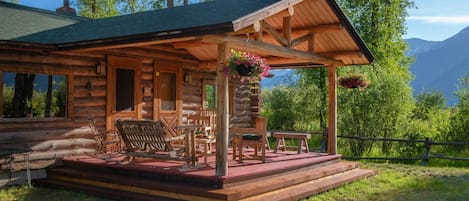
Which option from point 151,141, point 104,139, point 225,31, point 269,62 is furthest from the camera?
point 269,62

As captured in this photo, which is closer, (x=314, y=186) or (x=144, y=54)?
(x=314, y=186)

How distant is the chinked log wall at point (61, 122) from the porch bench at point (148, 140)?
195 centimetres

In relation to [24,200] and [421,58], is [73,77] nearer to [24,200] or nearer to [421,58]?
[24,200]

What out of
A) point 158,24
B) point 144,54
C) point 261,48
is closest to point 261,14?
point 261,48

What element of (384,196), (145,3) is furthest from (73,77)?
(145,3)

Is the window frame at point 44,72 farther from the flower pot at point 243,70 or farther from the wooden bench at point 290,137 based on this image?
the wooden bench at point 290,137

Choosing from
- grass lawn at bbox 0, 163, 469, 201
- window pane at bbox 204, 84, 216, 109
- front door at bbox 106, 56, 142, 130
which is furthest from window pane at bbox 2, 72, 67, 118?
window pane at bbox 204, 84, 216, 109

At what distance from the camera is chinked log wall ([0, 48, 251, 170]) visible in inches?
330

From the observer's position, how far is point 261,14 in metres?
7.00

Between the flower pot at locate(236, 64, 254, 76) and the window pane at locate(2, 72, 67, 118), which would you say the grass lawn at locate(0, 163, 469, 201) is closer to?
the window pane at locate(2, 72, 67, 118)

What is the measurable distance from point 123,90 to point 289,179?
4.52 meters

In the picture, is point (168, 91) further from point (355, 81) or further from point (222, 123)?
point (222, 123)

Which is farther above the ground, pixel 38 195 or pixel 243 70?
pixel 243 70

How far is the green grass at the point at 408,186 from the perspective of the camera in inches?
310
